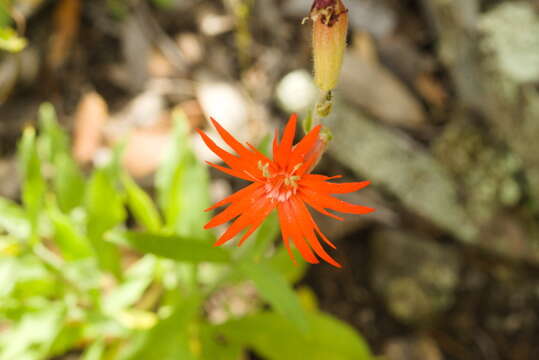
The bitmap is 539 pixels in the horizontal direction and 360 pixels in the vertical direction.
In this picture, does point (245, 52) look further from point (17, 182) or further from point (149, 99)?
point (17, 182)

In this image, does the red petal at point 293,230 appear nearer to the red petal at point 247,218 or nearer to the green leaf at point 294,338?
the red petal at point 247,218

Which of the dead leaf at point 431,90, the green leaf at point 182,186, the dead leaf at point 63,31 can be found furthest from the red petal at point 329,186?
the dead leaf at point 63,31

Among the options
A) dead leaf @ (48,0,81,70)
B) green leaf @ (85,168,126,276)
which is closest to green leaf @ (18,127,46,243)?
green leaf @ (85,168,126,276)

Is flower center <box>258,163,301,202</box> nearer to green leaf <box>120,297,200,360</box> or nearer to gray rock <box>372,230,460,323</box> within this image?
green leaf <box>120,297,200,360</box>

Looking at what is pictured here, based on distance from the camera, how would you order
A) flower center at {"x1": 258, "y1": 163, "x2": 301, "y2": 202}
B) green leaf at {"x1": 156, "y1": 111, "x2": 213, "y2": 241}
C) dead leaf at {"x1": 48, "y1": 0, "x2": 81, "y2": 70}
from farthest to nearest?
dead leaf at {"x1": 48, "y1": 0, "x2": 81, "y2": 70} → green leaf at {"x1": 156, "y1": 111, "x2": 213, "y2": 241} → flower center at {"x1": 258, "y1": 163, "x2": 301, "y2": 202}

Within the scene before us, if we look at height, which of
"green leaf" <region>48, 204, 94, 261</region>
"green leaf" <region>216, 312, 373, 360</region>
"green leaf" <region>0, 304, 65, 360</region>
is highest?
"green leaf" <region>48, 204, 94, 261</region>

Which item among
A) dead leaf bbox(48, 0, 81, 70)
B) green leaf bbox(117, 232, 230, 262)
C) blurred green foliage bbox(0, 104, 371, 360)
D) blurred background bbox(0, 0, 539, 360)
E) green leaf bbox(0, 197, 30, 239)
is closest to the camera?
green leaf bbox(117, 232, 230, 262)
